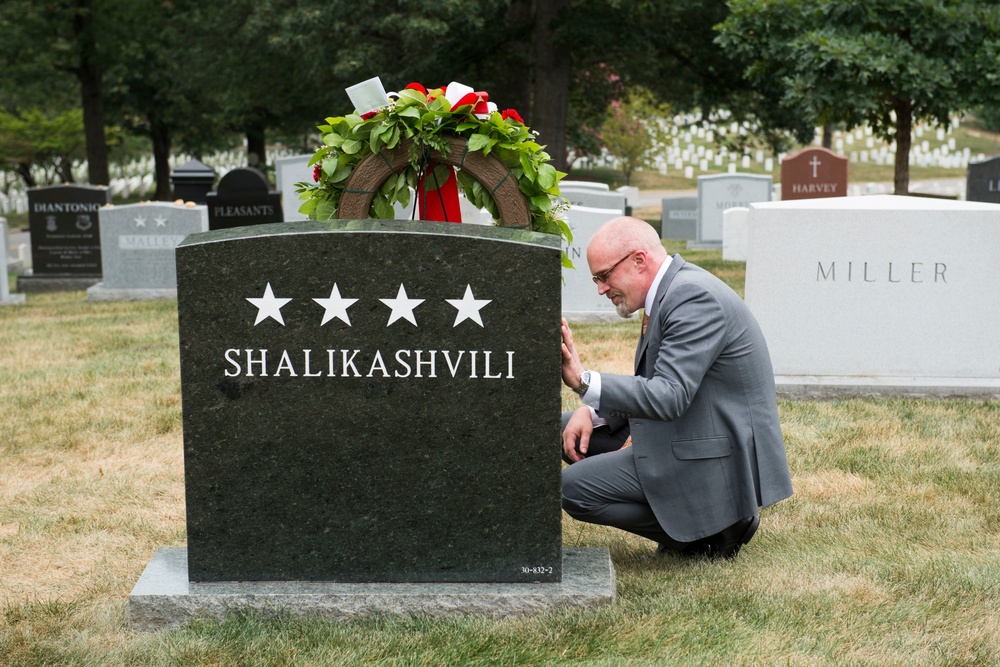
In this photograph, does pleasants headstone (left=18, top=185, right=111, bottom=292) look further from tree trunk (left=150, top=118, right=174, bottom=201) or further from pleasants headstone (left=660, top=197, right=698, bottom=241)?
tree trunk (left=150, top=118, right=174, bottom=201)

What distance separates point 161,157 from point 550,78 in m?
21.1

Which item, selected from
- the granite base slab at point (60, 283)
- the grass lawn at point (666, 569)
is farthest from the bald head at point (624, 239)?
the granite base slab at point (60, 283)

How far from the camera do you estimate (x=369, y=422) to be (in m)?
3.79

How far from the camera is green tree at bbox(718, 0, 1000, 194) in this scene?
40.0 feet

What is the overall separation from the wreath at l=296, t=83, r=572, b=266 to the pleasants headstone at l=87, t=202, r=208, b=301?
9.08 meters

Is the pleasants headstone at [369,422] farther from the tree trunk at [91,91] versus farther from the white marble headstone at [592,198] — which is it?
the tree trunk at [91,91]

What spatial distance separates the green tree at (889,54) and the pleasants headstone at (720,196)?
595 centimetres

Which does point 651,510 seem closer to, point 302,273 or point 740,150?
point 302,273

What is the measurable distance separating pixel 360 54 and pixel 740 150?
29.3 feet

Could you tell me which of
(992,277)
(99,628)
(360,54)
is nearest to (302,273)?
(99,628)

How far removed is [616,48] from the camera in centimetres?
2058

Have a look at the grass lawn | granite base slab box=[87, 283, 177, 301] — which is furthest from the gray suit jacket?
granite base slab box=[87, 283, 177, 301]

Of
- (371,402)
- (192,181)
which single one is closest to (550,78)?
(192,181)

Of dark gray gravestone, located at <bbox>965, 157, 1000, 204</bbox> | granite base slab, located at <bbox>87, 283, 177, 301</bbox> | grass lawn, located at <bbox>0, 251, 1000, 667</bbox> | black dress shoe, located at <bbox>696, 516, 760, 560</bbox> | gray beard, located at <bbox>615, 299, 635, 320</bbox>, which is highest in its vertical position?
dark gray gravestone, located at <bbox>965, 157, 1000, 204</bbox>
